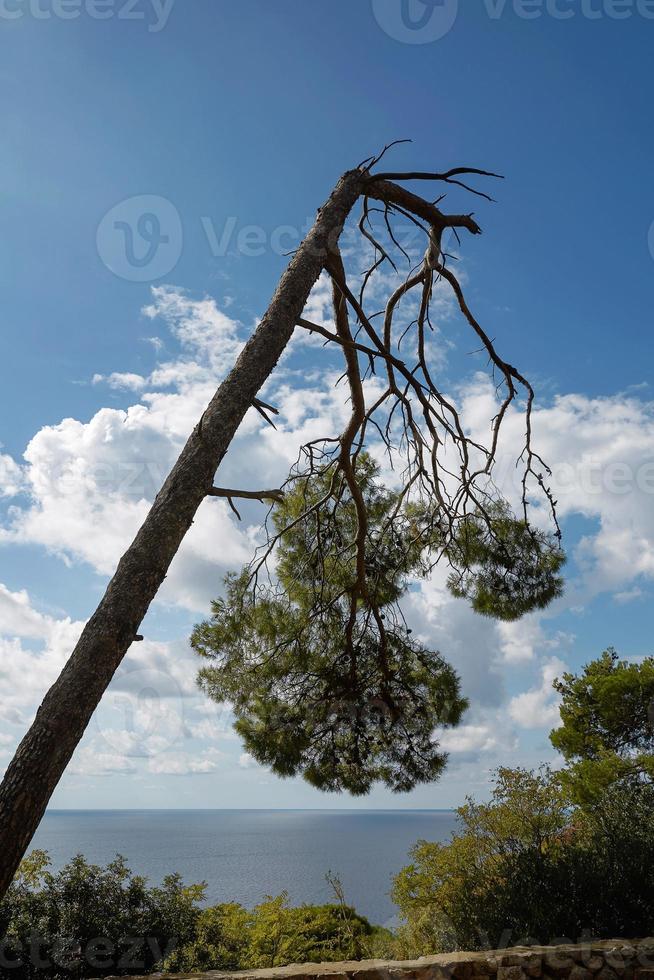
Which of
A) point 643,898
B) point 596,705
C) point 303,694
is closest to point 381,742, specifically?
point 303,694

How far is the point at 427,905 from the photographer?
7.26 metres

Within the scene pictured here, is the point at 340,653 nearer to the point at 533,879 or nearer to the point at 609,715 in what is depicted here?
Result: the point at 533,879

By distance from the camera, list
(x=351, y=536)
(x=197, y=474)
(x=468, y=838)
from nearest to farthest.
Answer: (x=197, y=474), (x=351, y=536), (x=468, y=838)

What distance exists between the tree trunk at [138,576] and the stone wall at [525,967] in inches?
104

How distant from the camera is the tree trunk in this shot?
2.61 meters

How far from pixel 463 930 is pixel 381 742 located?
153 centimetres

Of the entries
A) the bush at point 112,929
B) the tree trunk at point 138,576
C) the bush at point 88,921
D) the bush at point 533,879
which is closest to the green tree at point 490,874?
the bush at point 533,879

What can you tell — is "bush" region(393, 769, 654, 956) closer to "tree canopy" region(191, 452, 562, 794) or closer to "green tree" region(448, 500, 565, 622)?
"tree canopy" region(191, 452, 562, 794)

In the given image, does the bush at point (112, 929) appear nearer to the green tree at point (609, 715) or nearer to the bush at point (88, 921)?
the bush at point (88, 921)

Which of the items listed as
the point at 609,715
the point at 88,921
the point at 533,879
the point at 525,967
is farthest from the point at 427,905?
the point at 609,715

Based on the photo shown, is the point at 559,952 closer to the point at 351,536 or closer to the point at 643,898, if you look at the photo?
the point at 643,898

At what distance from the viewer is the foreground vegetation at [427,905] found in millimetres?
5148

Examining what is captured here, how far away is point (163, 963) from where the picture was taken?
5574 mm

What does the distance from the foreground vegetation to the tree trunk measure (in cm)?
371
